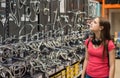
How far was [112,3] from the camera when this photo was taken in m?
6.58

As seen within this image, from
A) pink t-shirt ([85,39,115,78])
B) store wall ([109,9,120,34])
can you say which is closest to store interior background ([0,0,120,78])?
pink t-shirt ([85,39,115,78])

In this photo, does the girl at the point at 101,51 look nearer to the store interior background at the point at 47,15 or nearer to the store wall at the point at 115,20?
the store interior background at the point at 47,15

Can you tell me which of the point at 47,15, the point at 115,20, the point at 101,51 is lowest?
the point at 115,20

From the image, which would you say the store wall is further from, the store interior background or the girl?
the girl

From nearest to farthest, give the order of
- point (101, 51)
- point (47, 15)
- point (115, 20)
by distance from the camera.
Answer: point (101, 51), point (47, 15), point (115, 20)

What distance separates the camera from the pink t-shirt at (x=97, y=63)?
233 cm

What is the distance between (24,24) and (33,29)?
162 millimetres

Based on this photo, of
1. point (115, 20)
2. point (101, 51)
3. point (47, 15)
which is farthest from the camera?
point (115, 20)

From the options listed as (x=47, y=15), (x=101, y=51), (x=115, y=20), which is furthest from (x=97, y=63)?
(x=115, y=20)

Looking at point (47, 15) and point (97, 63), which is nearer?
point (97, 63)

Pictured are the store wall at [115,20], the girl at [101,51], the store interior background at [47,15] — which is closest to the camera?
the store interior background at [47,15]

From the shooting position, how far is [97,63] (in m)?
2.38

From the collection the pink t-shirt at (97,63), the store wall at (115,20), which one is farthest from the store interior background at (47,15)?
the store wall at (115,20)

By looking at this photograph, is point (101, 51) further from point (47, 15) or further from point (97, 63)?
point (47, 15)
